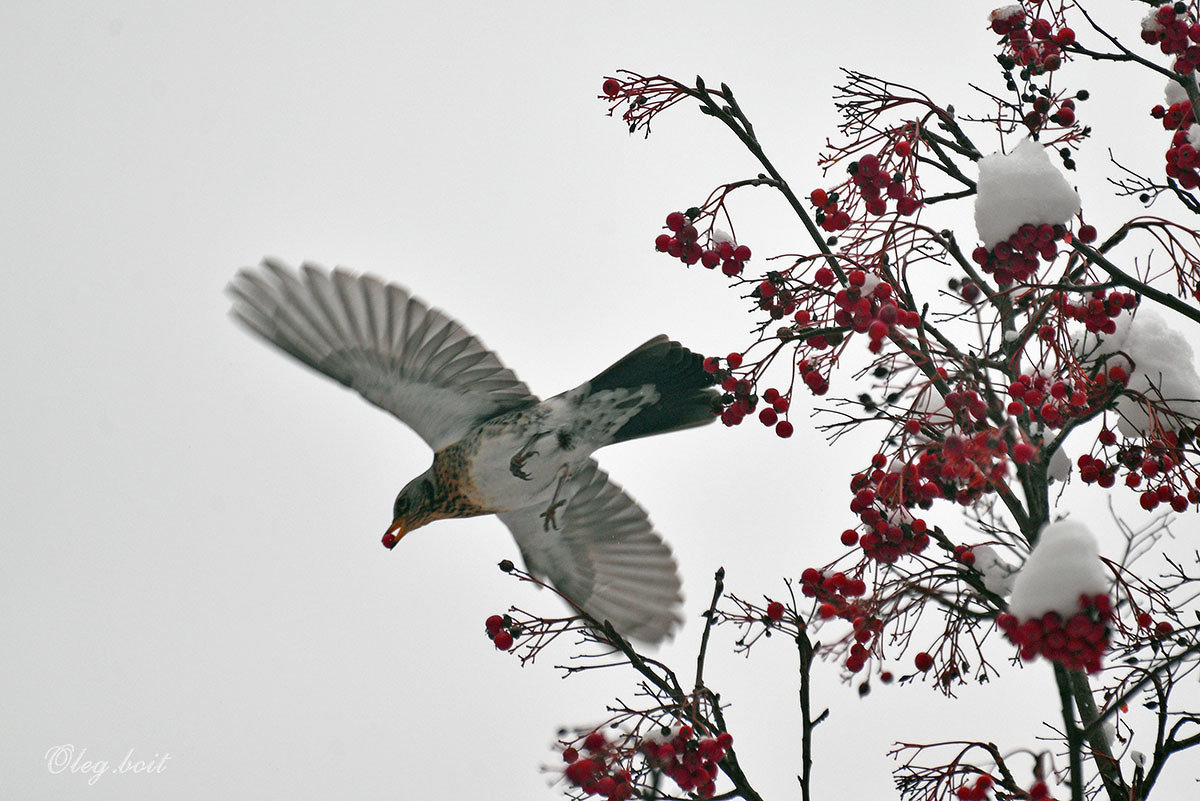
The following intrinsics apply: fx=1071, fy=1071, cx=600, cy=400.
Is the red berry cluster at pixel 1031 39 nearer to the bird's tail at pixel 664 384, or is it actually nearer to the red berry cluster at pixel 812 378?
the red berry cluster at pixel 812 378

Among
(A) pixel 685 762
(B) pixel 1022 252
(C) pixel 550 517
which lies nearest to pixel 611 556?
(C) pixel 550 517

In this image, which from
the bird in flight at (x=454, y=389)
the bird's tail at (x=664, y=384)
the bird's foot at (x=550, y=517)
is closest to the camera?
the bird's tail at (x=664, y=384)

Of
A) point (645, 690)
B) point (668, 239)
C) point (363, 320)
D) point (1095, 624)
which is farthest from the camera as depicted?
point (363, 320)

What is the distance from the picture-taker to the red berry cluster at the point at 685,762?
2.68 metres

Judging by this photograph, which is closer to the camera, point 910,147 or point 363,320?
point 910,147

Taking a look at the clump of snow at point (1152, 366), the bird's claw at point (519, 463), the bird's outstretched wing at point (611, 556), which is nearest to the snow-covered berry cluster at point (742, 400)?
the clump of snow at point (1152, 366)

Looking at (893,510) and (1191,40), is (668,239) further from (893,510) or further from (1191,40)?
(1191,40)

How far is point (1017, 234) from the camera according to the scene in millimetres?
2344

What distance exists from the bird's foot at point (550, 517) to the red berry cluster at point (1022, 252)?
3.08 metres

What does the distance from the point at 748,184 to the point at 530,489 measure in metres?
2.53

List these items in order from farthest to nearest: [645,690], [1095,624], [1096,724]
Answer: [645,690]
[1096,724]
[1095,624]

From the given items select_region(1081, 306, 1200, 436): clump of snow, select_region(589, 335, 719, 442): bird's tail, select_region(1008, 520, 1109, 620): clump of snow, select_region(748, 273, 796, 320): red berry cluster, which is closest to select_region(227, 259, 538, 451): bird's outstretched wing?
select_region(589, 335, 719, 442): bird's tail

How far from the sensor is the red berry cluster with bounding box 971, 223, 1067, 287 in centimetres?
232

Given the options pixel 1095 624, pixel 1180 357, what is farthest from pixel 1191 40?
pixel 1095 624
